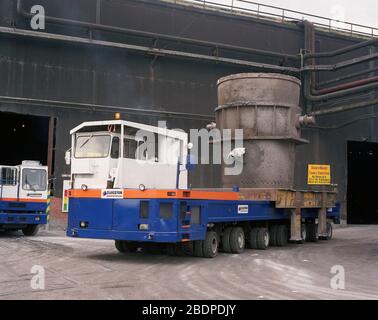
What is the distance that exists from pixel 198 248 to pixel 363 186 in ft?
84.7

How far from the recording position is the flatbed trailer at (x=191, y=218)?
11.2 m

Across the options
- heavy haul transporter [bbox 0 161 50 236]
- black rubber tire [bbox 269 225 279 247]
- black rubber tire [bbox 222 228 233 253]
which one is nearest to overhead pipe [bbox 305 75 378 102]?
black rubber tire [bbox 269 225 279 247]

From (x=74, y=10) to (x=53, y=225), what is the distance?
30.9 feet

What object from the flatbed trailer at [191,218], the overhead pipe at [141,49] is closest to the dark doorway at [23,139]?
the overhead pipe at [141,49]

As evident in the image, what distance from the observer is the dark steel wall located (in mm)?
21641

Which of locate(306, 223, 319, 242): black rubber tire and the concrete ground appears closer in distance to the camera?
the concrete ground

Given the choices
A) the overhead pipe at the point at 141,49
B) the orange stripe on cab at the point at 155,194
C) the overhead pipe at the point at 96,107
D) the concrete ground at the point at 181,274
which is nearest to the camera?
the concrete ground at the point at 181,274

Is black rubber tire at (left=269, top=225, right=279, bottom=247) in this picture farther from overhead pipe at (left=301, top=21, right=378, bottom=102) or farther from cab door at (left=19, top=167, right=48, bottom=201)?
overhead pipe at (left=301, top=21, right=378, bottom=102)

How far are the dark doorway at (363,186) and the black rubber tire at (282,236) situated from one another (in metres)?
18.2

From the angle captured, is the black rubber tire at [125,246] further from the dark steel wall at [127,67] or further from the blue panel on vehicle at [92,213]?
the dark steel wall at [127,67]

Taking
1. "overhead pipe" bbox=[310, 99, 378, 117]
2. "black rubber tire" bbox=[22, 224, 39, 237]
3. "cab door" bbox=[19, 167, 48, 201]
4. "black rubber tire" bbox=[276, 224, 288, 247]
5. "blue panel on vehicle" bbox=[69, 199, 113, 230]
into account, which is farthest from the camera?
"overhead pipe" bbox=[310, 99, 378, 117]

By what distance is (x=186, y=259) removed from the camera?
12.3 meters

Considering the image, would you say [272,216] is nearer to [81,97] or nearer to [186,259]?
[186,259]

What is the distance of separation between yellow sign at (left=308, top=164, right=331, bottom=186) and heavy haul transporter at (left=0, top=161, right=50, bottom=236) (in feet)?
49.5
